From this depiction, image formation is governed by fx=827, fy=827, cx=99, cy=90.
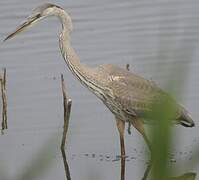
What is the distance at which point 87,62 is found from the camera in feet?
29.5

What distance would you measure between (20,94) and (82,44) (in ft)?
4.58

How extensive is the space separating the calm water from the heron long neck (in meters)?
0.41

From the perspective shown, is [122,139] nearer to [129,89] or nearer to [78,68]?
[129,89]

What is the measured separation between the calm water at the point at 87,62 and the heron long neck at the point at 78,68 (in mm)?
409

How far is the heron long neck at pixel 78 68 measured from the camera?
6.22 meters

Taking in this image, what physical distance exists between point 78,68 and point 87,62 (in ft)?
8.87

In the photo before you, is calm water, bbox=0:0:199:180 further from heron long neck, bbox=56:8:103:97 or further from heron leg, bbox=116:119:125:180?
heron long neck, bbox=56:8:103:97

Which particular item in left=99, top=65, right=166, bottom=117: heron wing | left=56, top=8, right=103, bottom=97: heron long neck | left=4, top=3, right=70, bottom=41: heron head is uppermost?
left=4, top=3, right=70, bottom=41: heron head

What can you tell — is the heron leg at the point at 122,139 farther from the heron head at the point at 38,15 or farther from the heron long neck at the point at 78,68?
the heron head at the point at 38,15

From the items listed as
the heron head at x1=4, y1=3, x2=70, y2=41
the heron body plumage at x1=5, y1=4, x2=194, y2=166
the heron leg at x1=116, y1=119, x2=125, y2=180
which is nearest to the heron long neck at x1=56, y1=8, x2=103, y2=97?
the heron body plumage at x1=5, y1=4, x2=194, y2=166

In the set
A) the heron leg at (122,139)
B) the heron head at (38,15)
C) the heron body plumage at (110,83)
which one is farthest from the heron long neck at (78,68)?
the heron leg at (122,139)

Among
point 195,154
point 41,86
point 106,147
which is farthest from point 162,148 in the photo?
point 41,86

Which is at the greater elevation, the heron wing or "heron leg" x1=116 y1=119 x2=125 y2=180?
the heron wing

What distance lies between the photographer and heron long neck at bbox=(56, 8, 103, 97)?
622 centimetres
